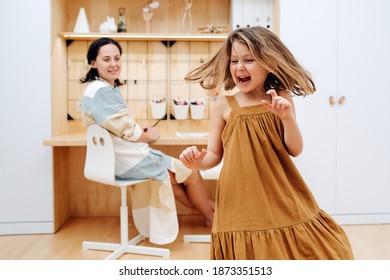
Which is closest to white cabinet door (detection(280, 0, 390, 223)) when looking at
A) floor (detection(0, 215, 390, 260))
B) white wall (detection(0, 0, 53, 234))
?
floor (detection(0, 215, 390, 260))

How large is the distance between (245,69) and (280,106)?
21 cm

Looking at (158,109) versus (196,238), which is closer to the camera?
(196,238)

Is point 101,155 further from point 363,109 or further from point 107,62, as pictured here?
point 363,109

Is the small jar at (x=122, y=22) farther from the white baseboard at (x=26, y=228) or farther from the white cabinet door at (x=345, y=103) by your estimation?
the white baseboard at (x=26, y=228)

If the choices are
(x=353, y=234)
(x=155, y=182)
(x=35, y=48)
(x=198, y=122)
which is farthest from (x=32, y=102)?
(x=353, y=234)

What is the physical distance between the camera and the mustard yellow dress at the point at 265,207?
4.15 ft

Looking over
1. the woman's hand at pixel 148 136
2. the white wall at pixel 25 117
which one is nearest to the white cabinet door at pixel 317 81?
the woman's hand at pixel 148 136

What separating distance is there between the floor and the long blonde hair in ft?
4.52

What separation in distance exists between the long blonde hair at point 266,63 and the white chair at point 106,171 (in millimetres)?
1064

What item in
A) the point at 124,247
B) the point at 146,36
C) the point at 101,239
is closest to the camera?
the point at 124,247

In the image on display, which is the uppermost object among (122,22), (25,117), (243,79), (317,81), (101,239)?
(122,22)

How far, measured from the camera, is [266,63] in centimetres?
134

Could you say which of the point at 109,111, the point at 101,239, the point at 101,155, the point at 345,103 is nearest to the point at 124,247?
the point at 101,239

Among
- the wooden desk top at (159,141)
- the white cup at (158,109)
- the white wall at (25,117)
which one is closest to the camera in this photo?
the wooden desk top at (159,141)
